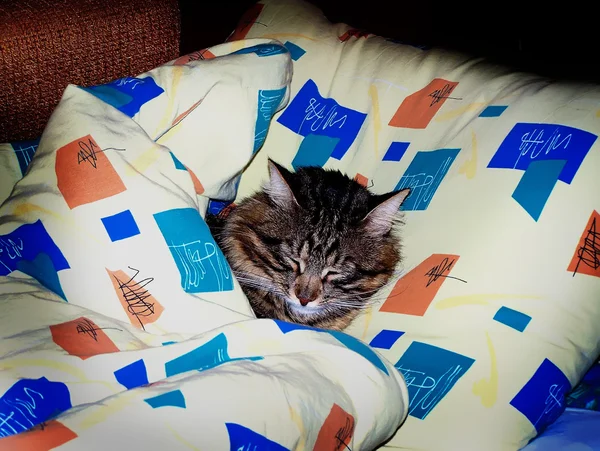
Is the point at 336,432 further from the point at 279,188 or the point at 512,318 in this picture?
the point at 279,188

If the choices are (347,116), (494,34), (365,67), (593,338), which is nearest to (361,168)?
(347,116)

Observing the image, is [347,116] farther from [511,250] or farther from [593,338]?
[593,338]

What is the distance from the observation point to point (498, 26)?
117 inches

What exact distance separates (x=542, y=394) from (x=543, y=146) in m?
0.48

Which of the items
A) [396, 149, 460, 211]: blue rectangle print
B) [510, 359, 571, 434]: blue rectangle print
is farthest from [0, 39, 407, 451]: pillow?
[396, 149, 460, 211]: blue rectangle print

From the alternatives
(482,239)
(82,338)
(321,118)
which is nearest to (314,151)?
(321,118)

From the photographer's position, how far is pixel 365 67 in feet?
5.40

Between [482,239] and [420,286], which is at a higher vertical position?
[482,239]

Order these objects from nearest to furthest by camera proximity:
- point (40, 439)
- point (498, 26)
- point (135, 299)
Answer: point (40, 439), point (135, 299), point (498, 26)

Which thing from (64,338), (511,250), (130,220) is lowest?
(64,338)

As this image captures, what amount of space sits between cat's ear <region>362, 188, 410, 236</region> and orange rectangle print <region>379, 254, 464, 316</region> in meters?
0.12

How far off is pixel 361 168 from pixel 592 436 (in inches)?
30.0

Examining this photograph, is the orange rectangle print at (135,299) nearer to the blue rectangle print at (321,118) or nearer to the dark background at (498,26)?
the blue rectangle print at (321,118)

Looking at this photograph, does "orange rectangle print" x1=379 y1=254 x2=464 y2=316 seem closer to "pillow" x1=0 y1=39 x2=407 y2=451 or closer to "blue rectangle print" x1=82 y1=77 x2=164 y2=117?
"pillow" x1=0 y1=39 x2=407 y2=451
